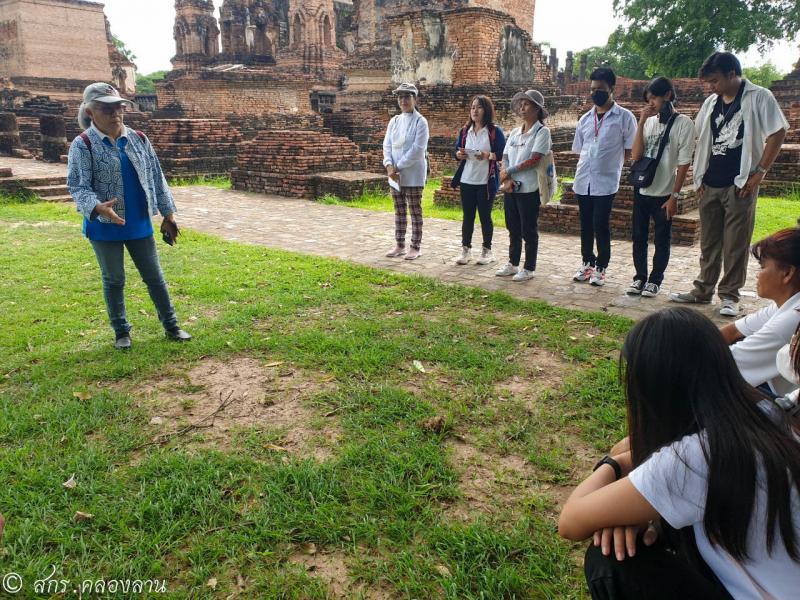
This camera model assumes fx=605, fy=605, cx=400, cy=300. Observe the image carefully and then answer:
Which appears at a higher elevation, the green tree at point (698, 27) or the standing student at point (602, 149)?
the green tree at point (698, 27)

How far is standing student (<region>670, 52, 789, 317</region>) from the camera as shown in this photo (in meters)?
4.18

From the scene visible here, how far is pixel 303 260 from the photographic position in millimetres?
6316

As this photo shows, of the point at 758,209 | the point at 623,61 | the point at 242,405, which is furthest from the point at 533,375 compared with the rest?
the point at 623,61

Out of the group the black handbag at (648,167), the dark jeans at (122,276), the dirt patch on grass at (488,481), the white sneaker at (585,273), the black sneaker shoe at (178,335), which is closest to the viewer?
the dirt patch on grass at (488,481)

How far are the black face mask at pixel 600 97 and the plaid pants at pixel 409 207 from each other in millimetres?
1969

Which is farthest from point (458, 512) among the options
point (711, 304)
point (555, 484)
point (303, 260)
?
point (303, 260)

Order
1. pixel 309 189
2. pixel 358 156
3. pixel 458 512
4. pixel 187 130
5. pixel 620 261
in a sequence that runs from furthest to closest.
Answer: pixel 187 130 → pixel 358 156 → pixel 309 189 → pixel 620 261 → pixel 458 512

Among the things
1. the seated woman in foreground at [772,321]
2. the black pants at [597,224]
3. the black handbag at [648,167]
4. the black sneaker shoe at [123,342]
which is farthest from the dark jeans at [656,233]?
the black sneaker shoe at [123,342]

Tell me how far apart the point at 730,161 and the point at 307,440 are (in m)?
3.59

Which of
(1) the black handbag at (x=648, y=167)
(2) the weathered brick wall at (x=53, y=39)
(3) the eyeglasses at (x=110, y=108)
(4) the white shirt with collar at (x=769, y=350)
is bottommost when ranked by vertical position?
(4) the white shirt with collar at (x=769, y=350)

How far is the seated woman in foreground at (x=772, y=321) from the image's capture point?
2211 millimetres

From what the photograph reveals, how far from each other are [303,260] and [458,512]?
4.33 metres

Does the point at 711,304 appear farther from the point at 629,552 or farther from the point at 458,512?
the point at 629,552

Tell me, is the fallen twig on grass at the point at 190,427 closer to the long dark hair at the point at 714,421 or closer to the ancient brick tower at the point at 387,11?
the long dark hair at the point at 714,421
